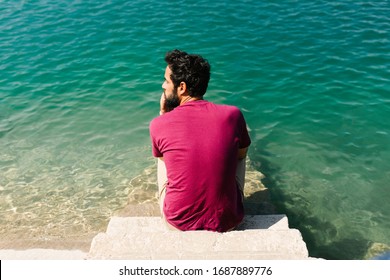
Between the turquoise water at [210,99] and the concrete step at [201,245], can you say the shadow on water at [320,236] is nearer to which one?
the turquoise water at [210,99]

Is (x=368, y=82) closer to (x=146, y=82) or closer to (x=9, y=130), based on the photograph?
(x=146, y=82)

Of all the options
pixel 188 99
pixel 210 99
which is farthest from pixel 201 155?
pixel 210 99

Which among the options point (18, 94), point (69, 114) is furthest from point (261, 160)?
point (18, 94)

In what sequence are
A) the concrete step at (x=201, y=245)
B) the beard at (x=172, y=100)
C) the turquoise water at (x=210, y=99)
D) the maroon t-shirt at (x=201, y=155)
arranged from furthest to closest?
1. the turquoise water at (x=210, y=99)
2. the beard at (x=172, y=100)
3. the concrete step at (x=201, y=245)
4. the maroon t-shirt at (x=201, y=155)

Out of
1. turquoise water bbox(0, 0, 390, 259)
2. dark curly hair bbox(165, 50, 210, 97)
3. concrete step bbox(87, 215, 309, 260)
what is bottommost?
turquoise water bbox(0, 0, 390, 259)

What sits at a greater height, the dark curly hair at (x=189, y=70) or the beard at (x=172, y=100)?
the dark curly hair at (x=189, y=70)

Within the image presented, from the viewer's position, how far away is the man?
3.61 m

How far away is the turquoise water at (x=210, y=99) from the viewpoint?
21.8 feet

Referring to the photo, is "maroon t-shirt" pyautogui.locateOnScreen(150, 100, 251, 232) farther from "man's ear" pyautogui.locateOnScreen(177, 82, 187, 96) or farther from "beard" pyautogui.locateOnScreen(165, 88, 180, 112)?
"beard" pyautogui.locateOnScreen(165, 88, 180, 112)

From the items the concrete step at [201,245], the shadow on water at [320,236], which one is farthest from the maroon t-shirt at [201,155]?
the shadow on water at [320,236]

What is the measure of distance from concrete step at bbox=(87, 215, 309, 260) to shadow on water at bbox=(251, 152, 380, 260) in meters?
1.64

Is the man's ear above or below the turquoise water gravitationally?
above

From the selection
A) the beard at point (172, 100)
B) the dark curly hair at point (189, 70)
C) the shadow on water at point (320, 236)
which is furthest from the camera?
the shadow on water at point (320, 236)

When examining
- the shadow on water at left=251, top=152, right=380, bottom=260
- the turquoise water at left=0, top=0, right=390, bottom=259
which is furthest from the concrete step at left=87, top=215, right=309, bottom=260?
the turquoise water at left=0, top=0, right=390, bottom=259
